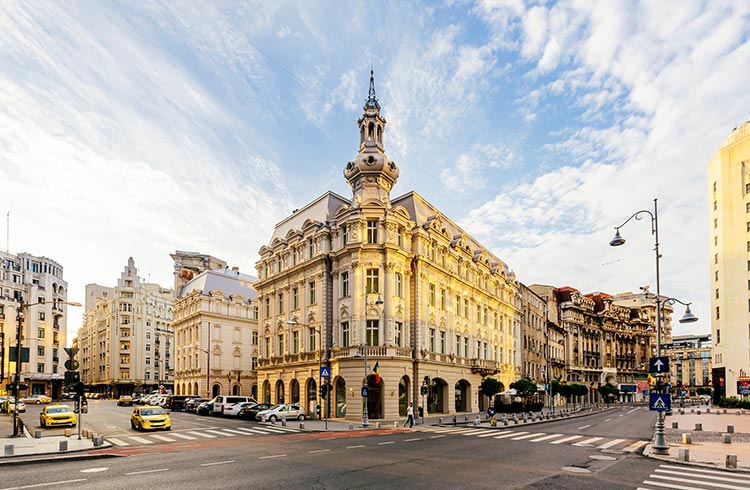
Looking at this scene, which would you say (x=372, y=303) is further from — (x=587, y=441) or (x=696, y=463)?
(x=696, y=463)

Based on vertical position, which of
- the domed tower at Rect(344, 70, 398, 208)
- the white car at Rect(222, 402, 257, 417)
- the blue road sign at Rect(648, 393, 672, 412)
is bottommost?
the white car at Rect(222, 402, 257, 417)

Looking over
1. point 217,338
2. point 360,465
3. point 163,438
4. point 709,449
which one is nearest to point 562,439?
point 709,449

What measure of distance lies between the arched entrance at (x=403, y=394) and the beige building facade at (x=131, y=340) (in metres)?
84.2

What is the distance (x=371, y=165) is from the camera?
162 ft

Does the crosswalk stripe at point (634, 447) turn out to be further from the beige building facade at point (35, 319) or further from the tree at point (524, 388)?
the beige building facade at point (35, 319)

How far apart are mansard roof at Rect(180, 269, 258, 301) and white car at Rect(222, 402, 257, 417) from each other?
92.7 ft

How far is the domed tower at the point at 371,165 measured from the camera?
161 ft

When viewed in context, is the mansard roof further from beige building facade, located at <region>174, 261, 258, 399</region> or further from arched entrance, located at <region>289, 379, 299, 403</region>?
arched entrance, located at <region>289, 379, 299, 403</region>

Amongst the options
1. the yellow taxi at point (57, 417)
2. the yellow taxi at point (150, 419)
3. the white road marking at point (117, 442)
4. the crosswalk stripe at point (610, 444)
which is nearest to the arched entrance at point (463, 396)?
the crosswalk stripe at point (610, 444)

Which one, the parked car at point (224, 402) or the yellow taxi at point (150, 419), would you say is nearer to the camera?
the yellow taxi at point (150, 419)

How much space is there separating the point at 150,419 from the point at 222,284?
46918 mm

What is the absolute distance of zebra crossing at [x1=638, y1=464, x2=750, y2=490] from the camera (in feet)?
50.8

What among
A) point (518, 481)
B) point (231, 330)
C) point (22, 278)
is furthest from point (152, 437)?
point (22, 278)

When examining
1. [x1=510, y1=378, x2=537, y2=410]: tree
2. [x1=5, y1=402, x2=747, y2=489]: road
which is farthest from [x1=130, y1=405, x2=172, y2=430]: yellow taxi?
[x1=510, y1=378, x2=537, y2=410]: tree
